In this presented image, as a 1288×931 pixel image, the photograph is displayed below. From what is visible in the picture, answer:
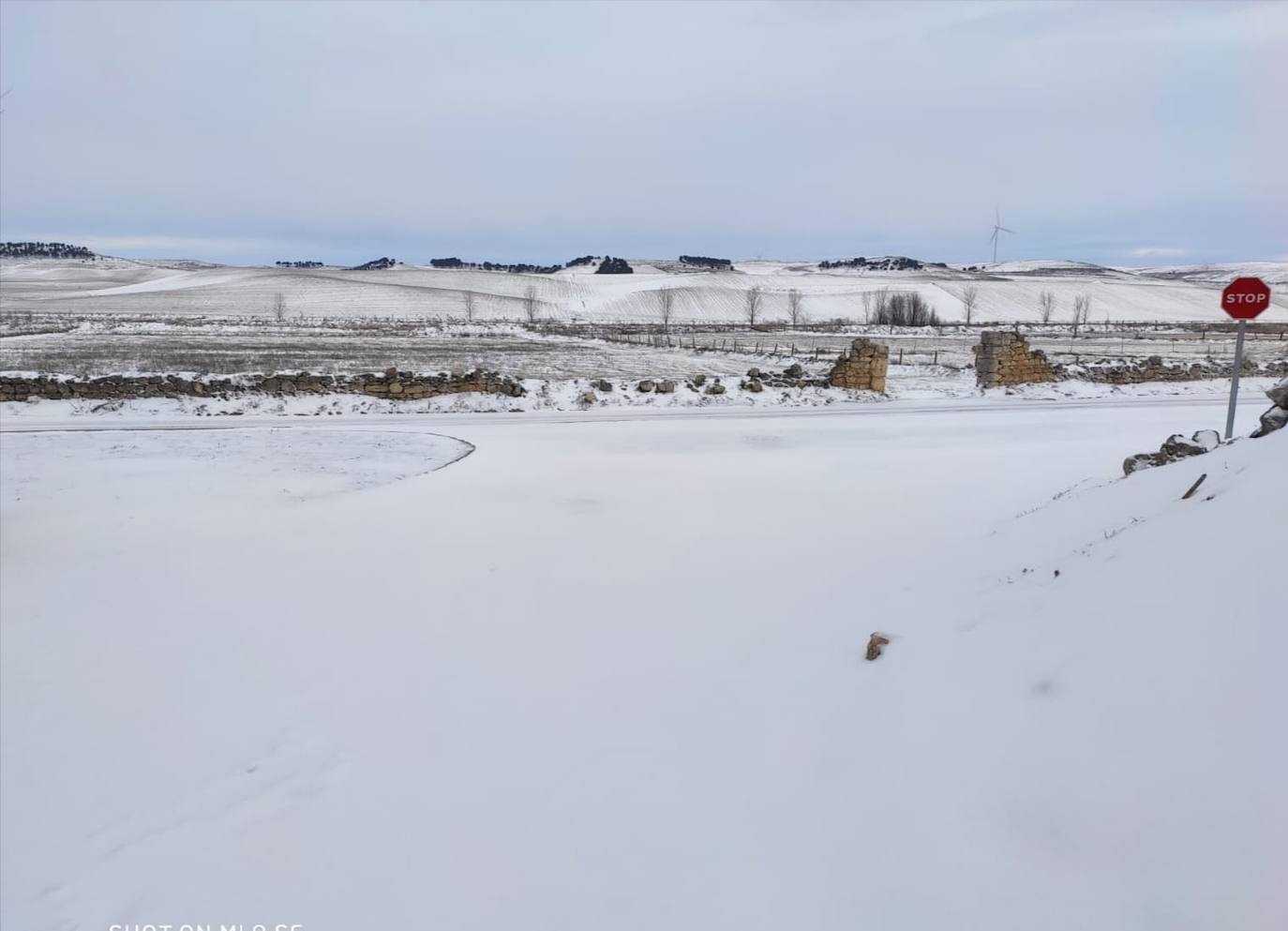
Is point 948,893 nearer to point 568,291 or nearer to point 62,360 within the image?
point 62,360

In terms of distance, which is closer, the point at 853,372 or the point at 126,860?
the point at 126,860

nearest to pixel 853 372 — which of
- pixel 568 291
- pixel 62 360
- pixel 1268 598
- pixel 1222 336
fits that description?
pixel 1268 598

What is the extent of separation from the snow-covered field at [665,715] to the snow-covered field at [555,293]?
278ft

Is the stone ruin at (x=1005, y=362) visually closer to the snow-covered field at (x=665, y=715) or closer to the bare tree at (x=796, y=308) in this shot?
the snow-covered field at (x=665, y=715)

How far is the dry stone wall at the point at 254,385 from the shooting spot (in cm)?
2189

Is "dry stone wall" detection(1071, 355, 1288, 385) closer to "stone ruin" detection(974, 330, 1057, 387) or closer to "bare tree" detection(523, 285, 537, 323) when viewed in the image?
"stone ruin" detection(974, 330, 1057, 387)

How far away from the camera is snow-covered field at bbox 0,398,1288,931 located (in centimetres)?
318

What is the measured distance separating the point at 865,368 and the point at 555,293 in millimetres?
94609

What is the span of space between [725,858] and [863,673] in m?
1.80

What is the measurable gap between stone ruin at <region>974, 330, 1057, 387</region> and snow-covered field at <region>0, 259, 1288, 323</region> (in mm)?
68304

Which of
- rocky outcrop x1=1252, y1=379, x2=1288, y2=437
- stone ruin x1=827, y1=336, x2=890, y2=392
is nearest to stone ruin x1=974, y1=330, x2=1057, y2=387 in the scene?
stone ruin x1=827, y1=336, x2=890, y2=392

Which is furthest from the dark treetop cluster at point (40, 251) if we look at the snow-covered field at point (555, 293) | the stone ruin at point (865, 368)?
the stone ruin at point (865, 368)

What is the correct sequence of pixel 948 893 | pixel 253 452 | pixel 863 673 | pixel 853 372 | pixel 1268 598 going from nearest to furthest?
pixel 948 893 → pixel 1268 598 → pixel 863 673 → pixel 253 452 → pixel 853 372

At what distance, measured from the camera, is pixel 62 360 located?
103 feet
